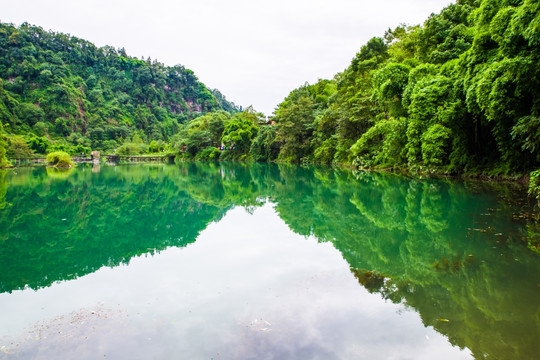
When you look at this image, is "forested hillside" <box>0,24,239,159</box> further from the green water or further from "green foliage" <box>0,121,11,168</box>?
the green water

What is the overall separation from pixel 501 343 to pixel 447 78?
14810 mm

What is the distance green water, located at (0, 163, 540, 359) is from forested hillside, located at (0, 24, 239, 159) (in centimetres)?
5500

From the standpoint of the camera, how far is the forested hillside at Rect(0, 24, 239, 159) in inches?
2953

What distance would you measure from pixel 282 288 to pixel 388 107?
19790 mm

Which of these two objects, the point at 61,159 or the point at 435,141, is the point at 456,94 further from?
the point at 61,159

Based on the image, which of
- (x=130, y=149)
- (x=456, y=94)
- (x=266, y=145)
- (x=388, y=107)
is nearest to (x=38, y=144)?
(x=130, y=149)

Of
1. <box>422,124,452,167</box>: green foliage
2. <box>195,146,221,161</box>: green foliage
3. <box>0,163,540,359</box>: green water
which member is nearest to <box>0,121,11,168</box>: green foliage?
<box>195,146,221,161</box>: green foliage

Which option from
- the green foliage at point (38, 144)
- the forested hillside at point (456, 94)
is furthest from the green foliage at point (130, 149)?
the forested hillside at point (456, 94)

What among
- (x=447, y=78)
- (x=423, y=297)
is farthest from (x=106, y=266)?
(x=447, y=78)

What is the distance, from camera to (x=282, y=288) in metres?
4.75

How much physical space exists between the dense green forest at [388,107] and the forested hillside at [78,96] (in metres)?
0.35

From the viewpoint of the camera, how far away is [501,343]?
3.13 meters

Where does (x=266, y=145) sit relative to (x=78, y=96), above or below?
below

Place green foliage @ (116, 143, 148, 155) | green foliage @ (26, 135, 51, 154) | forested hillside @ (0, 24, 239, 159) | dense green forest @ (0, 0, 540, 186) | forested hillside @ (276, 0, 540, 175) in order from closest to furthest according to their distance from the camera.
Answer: forested hillside @ (276, 0, 540, 175)
dense green forest @ (0, 0, 540, 186)
green foliage @ (26, 135, 51, 154)
forested hillside @ (0, 24, 239, 159)
green foliage @ (116, 143, 148, 155)
